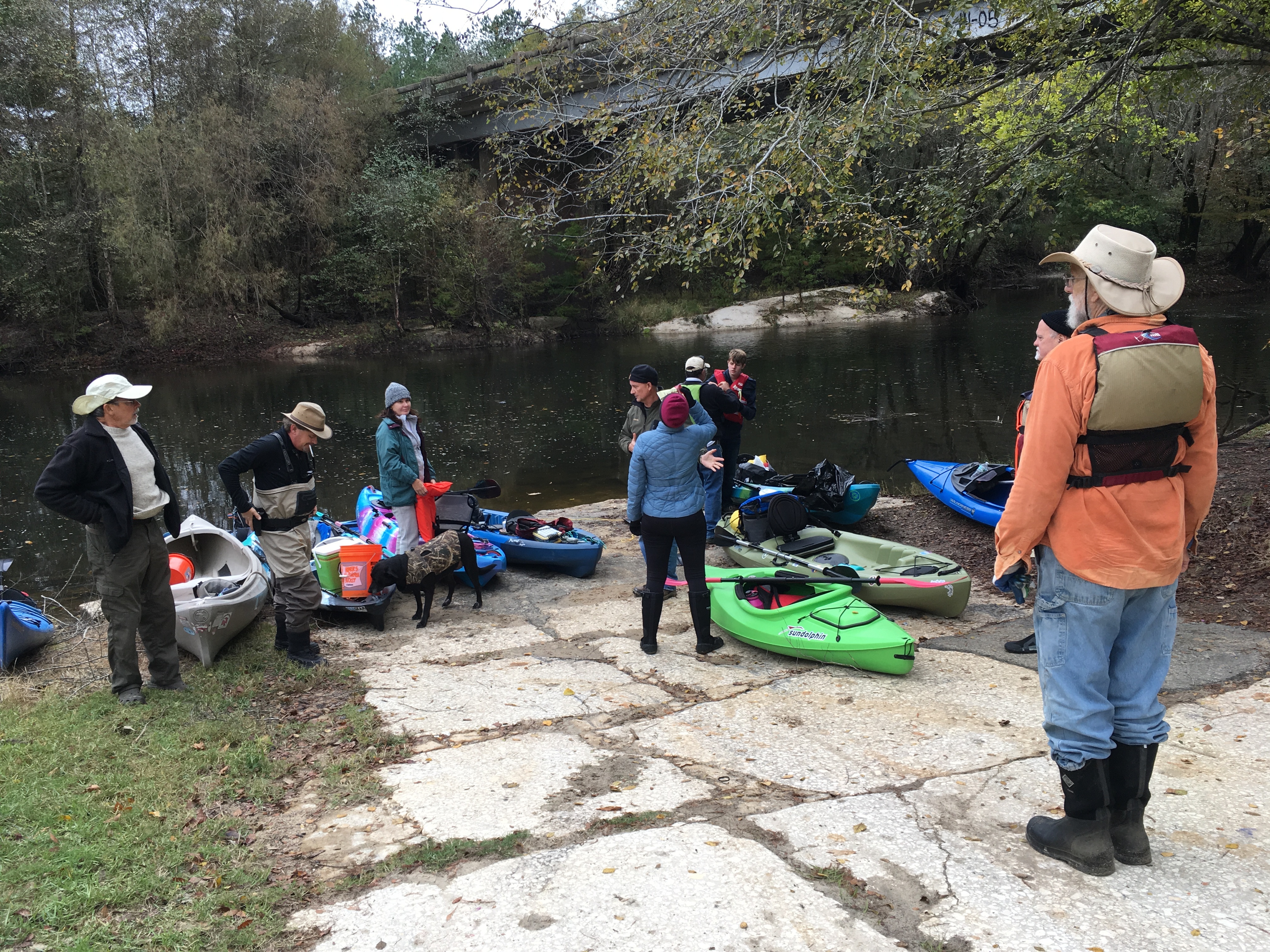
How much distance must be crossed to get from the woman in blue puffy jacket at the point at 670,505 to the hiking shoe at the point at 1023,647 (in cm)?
194

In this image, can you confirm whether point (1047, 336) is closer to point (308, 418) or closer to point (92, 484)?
point (308, 418)

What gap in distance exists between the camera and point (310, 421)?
610cm

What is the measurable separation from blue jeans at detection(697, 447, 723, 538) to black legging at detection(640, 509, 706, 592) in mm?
2939

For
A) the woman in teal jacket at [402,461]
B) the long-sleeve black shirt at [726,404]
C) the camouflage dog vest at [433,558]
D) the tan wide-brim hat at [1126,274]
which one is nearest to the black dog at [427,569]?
the camouflage dog vest at [433,558]

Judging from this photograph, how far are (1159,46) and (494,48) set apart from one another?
2529cm

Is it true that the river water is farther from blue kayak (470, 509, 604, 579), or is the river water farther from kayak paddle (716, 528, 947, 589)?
blue kayak (470, 509, 604, 579)

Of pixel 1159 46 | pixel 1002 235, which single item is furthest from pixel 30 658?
pixel 1002 235

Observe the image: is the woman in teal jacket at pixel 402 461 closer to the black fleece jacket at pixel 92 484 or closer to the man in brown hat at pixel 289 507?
the man in brown hat at pixel 289 507

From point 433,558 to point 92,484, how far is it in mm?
2600

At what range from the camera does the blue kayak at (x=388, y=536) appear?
315 inches

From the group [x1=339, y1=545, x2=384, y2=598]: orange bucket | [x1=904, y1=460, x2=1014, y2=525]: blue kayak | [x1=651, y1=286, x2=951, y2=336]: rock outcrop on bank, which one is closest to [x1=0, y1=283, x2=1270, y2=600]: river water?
[x1=904, y1=460, x2=1014, y2=525]: blue kayak

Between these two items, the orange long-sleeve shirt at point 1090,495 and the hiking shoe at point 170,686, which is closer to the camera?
the orange long-sleeve shirt at point 1090,495

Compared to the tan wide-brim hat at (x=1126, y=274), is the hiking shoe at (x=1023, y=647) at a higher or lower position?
lower

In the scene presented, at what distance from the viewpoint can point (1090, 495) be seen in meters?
3.02
